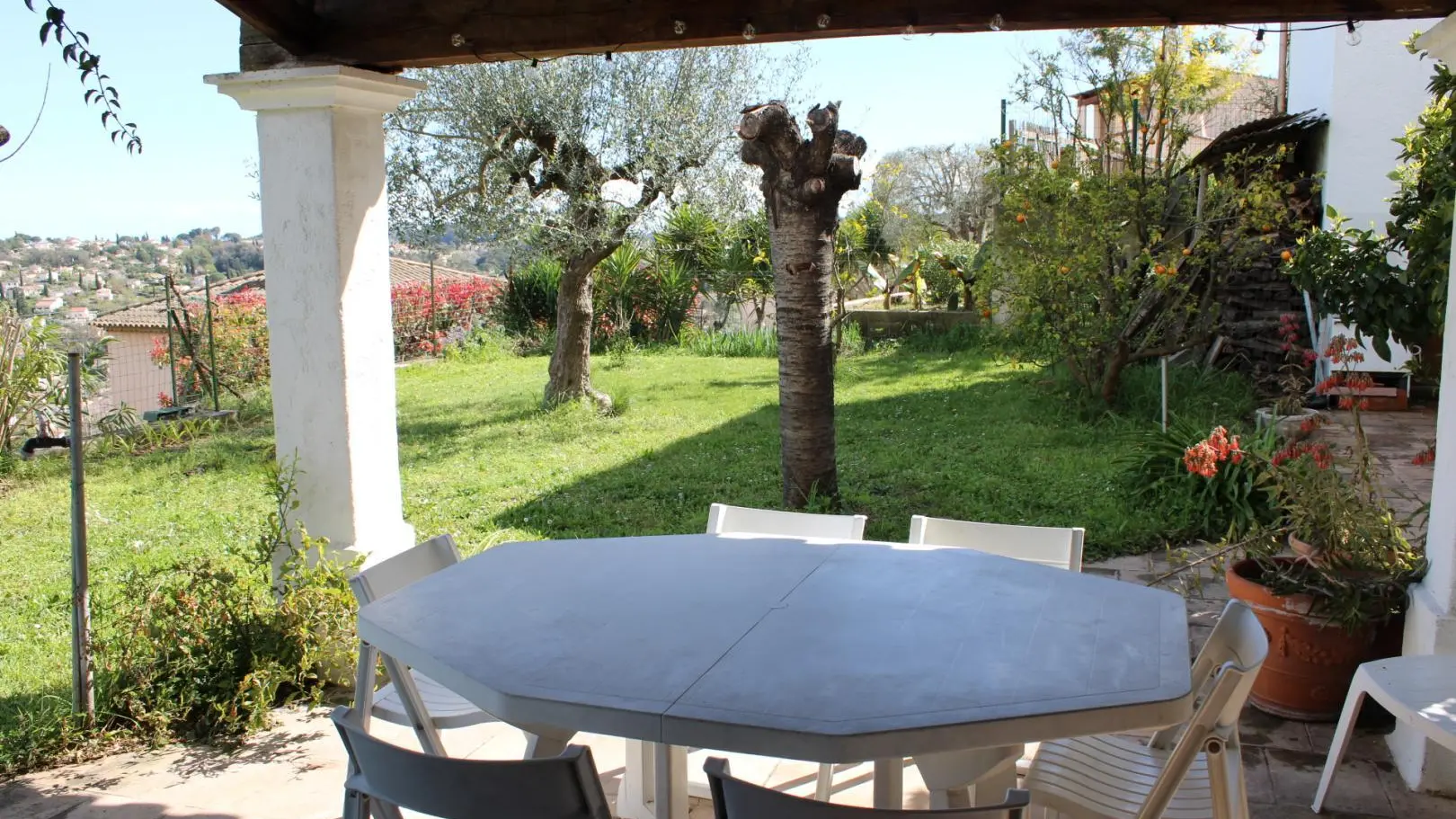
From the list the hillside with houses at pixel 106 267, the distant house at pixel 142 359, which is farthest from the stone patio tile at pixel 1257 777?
the distant house at pixel 142 359

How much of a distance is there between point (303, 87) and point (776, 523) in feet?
7.48

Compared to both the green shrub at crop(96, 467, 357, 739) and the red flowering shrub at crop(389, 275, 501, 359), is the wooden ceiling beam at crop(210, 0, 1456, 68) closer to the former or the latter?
the green shrub at crop(96, 467, 357, 739)

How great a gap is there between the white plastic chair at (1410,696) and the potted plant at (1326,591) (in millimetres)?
657

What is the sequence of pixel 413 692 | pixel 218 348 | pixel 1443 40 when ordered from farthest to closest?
1. pixel 218 348
2. pixel 1443 40
3. pixel 413 692

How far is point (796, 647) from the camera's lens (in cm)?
231

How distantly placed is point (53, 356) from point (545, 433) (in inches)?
144

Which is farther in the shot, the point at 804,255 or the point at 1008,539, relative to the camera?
the point at 804,255

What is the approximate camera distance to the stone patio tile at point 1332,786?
311cm

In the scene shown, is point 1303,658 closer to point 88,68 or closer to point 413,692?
point 413,692

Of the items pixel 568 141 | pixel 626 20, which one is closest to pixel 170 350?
pixel 568 141

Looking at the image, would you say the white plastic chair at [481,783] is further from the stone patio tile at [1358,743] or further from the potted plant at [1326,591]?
the potted plant at [1326,591]

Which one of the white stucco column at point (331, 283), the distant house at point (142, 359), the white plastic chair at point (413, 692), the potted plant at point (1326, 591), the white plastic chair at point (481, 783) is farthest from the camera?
the distant house at point (142, 359)

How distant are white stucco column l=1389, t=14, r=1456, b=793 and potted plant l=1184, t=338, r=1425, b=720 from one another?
346 mm

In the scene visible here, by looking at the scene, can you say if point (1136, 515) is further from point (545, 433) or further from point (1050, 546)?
point (545, 433)
